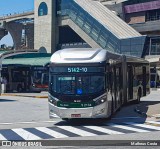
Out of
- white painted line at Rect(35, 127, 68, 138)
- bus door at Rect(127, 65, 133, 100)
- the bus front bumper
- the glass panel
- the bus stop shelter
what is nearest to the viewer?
white painted line at Rect(35, 127, 68, 138)

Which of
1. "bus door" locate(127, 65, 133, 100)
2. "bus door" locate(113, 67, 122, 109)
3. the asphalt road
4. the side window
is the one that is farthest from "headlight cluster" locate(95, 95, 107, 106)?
the side window

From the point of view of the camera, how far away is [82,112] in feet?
57.6

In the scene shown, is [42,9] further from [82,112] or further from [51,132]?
[51,132]

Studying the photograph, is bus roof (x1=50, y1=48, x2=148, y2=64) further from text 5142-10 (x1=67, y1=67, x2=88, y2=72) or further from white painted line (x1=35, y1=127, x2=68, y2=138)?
white painted line (x1=35, y1=127, x2=68, y2=138)

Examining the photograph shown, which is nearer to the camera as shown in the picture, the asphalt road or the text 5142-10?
the asphalt road

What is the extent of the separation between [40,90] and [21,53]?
739 cm

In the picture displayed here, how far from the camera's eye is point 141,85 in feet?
95.7

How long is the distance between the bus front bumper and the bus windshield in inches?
27.1

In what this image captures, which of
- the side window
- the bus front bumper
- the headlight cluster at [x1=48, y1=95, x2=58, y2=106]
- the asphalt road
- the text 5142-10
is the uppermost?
the side window

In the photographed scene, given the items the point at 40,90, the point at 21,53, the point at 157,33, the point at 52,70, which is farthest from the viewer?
the point at 157,33

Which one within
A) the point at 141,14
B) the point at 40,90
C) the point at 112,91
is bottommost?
the point at 40,90

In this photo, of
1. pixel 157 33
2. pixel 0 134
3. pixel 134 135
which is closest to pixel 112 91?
pixel 134 135

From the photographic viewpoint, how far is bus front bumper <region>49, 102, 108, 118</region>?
57.5 feet

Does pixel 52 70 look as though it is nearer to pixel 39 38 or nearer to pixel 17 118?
pixel 17 118
